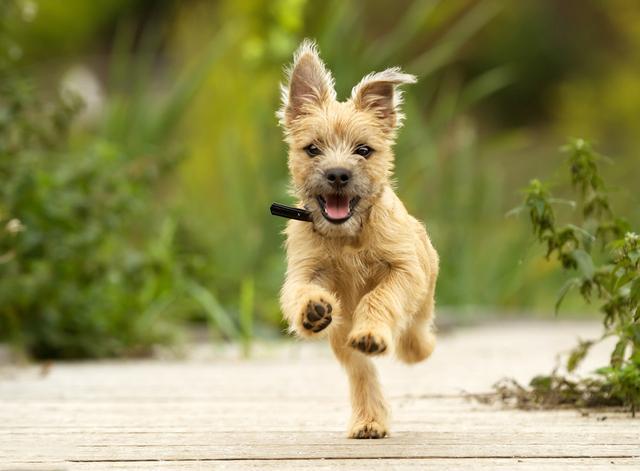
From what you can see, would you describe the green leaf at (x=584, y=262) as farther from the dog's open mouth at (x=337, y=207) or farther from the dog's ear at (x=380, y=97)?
the dog's open mouth at (x=337, y=207)

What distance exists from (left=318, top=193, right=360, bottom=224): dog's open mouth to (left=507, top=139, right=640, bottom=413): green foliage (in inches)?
27.3

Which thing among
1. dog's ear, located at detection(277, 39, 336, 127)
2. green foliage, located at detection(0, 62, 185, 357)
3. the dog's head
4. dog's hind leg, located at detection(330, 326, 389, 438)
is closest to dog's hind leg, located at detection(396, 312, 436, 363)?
dog's hind leg, located at detection(330, 326, 389, 438)

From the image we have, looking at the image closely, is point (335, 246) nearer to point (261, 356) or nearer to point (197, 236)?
point (261, 356)

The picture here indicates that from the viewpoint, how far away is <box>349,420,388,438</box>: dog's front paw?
13.6 feet

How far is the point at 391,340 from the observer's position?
12.2ft

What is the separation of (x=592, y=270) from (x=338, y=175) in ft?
3.83

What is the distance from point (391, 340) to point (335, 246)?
485mm

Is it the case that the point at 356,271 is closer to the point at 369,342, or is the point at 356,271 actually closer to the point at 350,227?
the point at 350,227

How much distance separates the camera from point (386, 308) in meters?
3.84

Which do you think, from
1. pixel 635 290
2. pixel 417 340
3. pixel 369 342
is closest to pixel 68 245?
pixel 417 340

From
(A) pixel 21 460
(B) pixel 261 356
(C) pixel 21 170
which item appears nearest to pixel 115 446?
(A) pixel 21 460

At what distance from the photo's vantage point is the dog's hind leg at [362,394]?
4.16m

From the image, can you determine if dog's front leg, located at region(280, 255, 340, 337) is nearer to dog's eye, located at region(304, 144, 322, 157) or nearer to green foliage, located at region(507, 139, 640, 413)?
dog's eye, located at region(304, 144, 322, 157)

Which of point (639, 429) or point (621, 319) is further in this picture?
point (621, 319)
